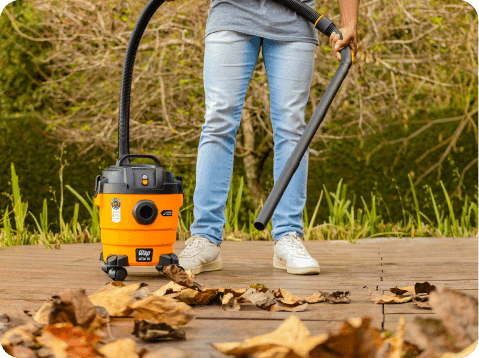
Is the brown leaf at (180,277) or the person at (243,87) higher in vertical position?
the person at (243,87)

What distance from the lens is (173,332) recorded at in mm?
979

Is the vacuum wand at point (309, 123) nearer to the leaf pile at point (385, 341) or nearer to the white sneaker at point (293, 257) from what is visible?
the white sneaker at point (293, 257)

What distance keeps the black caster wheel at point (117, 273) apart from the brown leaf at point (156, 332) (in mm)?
637

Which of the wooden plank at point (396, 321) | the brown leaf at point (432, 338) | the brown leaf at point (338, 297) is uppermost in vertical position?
the brown leaf at point (432, 338)

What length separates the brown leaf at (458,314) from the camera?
33.8 inches

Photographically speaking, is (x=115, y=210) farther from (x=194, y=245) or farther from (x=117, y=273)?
(x=194, y=245)

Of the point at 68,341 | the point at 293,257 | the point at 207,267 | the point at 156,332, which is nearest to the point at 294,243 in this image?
the point at 293,257

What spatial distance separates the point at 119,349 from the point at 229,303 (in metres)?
0.43

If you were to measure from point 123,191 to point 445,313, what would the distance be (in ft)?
3.52

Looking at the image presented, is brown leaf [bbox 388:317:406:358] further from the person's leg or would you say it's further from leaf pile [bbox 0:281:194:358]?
the person's leg

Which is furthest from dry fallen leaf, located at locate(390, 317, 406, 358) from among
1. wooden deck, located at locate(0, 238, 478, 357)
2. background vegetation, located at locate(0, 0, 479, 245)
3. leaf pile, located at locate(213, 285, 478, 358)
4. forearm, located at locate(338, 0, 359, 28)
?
background vegetation, located at locate(0, 0, 479, 245)

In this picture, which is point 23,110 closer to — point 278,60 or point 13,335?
point 278,60

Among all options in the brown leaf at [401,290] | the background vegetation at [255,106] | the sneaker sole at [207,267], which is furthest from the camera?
the background vegetation at [255,106]

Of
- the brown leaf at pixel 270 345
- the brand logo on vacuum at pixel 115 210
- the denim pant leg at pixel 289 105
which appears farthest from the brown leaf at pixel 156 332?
the denim pant leg at pixel 289 105
